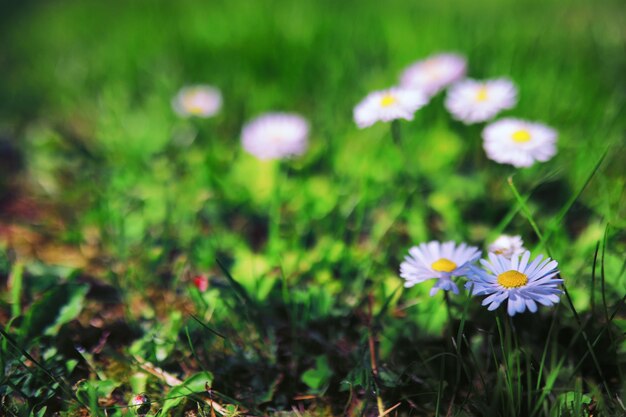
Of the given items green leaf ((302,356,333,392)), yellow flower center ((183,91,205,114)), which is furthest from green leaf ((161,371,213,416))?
yellow flower center ((183,91,205,114))

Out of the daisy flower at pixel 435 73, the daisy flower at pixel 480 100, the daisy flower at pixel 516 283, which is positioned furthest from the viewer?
the daisy flower at pixel 435 73

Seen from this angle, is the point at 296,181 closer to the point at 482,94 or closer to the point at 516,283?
the point at 482,94

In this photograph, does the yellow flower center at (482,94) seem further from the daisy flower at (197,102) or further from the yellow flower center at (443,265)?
the daisy flower at (197,102)

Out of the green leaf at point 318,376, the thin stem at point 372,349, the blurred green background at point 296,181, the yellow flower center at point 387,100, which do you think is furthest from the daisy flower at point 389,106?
the green leaf at point 318,376

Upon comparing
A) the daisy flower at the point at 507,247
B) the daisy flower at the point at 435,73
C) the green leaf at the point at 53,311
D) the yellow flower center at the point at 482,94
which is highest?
the yellow flower center at the point at 482,94

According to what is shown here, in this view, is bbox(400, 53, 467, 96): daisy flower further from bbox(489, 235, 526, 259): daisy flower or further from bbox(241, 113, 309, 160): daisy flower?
bbox(489, 235, 526, 259): daisy flower

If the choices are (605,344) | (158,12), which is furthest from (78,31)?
(605,344)

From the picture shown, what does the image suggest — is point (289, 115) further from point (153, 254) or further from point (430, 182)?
point (153, 254)
